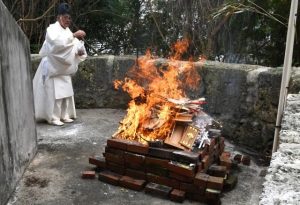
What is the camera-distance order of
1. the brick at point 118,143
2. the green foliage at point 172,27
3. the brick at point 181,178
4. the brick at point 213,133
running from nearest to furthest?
1. the brick at point 181,178
2. the brick at point 118,143
3. the brick at point 213,133
4. the green foliage at point 172,27

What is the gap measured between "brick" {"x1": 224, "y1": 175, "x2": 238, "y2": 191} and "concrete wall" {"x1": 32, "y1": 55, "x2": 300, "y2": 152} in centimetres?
117

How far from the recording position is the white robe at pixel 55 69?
5.88m

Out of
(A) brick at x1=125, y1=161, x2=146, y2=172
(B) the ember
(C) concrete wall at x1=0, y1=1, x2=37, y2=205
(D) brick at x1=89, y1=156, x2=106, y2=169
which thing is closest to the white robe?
(C) concrete wall at x1=0, y1=1, x2=37, y2=205

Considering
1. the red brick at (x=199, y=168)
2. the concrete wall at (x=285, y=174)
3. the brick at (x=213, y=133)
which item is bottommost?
the red brick at (x=199, y=168)

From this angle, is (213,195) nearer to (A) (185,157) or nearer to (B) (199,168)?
(B) (199,168)

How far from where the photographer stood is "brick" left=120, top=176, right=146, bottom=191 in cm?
410

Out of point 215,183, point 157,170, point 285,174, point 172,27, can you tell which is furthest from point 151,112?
point 172,27

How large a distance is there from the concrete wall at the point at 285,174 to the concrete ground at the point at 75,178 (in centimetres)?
181

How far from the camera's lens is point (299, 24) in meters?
5.93

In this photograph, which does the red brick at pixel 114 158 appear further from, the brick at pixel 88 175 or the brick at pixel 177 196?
the brick at pixel 177 196

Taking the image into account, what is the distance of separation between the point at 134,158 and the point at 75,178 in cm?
75

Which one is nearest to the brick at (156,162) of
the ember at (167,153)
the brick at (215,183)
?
the ember at (167,153)

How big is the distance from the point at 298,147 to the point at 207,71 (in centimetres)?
386

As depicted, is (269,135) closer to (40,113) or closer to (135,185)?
(135,185)
